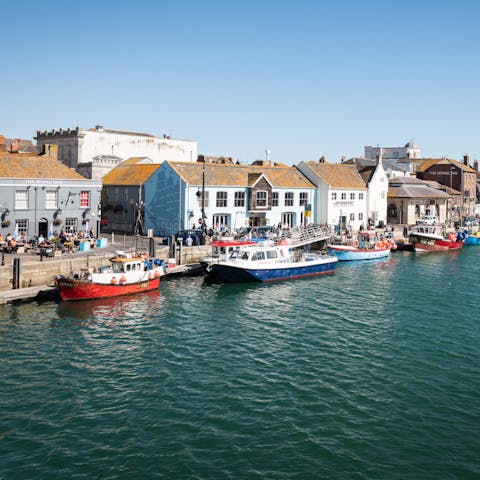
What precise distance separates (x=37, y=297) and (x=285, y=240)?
26.4m

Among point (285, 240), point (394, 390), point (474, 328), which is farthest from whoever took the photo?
point (285, 240)

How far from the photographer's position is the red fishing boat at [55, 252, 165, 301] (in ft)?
129

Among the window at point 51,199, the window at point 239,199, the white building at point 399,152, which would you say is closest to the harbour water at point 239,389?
the window at point 51,199

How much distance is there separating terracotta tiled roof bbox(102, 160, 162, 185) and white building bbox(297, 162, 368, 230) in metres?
22.1

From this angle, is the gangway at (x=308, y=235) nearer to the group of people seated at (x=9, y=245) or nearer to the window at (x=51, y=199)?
the window at (x=51, y=199)

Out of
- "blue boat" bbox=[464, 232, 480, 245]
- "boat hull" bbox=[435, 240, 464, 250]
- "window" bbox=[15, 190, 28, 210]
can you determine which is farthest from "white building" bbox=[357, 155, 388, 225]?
"window" bbox=[15, 190, 28, 210]

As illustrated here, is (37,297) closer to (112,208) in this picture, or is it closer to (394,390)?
(394,390)

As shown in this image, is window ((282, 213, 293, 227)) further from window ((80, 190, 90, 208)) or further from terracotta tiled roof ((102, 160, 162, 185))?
window ((80, 190, 90, 208))

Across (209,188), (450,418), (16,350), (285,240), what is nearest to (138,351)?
(16,350)

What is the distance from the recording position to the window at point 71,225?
56781 millimetres

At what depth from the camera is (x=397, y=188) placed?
311ft

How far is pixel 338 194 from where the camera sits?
262 ft

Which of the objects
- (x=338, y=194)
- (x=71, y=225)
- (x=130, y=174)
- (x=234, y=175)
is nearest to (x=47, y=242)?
(x=71, y=225)

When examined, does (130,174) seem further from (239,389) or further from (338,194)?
(239,389)
